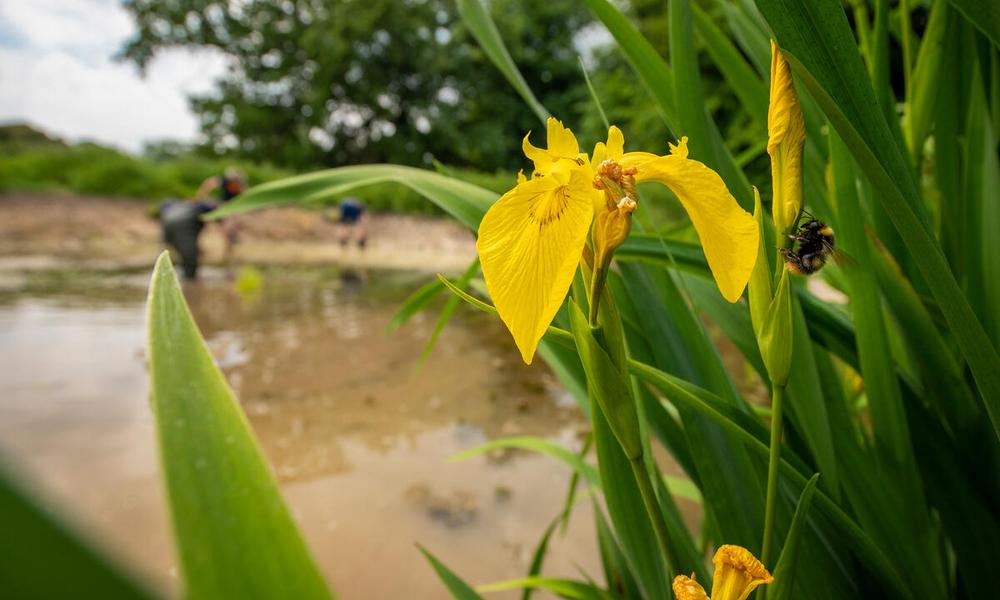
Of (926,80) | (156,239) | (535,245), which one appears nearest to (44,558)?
A: (535,245)

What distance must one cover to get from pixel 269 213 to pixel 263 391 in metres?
5.41

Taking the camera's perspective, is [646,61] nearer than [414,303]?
Yes

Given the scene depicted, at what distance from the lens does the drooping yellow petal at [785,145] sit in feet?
0.84

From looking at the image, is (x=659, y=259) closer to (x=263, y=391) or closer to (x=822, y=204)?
(x=822, y=204)

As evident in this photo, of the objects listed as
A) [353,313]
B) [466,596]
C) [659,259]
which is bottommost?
[353,313]

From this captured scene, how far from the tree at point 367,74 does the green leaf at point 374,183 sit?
35.5ft

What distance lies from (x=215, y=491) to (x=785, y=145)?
261 millimetres

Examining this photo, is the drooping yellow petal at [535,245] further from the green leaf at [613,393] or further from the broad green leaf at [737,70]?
the broad green leaf at [737,70]

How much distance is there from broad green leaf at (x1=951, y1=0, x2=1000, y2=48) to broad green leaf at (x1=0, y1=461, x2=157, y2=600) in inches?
14.8

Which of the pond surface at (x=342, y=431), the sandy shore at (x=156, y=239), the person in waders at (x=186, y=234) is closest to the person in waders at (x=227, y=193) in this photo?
the sandy shore at (x=156, y=239)

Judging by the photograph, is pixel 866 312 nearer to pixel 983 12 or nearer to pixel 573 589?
pixel 983 12

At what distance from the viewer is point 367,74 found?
1230 cm

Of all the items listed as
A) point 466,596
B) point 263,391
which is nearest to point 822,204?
point 466,596

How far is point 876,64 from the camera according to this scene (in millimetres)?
442
